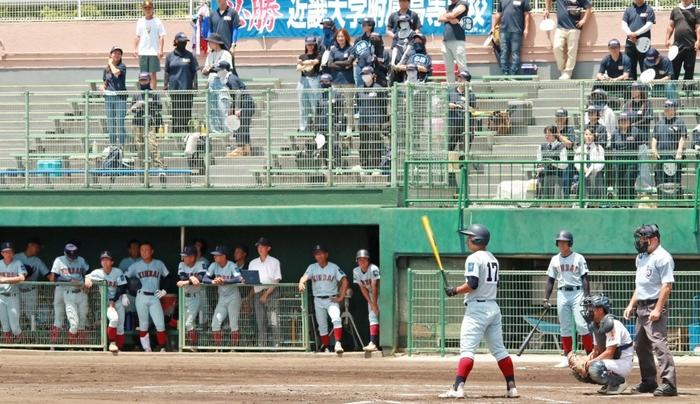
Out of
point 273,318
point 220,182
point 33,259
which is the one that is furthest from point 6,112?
point 273,318

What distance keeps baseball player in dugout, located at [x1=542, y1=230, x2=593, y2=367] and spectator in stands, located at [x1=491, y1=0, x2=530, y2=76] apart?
7156 millimetres

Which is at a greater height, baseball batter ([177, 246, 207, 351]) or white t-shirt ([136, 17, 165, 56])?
white t-shirt ([136, 17, 165, 56])

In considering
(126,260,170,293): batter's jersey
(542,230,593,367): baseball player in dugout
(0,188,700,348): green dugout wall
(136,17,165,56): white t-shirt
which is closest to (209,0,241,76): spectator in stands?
(136,17,165,56): white t-shirt

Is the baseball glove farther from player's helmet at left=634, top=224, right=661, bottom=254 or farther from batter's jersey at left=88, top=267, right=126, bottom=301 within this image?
batter's jersey at left=88, top=267, right=126, bottom=301

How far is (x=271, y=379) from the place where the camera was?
14.4 meters

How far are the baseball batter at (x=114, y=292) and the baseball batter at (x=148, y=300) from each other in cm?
22

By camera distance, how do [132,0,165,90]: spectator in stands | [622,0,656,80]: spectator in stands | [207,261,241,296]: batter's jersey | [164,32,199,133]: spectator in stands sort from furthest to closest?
[132,0,165,90]: spectator in stands < [622,0,656,80]: spectator in stands < [164,32,199,133]: spectator in stands < [207,261,241,296]: batter's jersey

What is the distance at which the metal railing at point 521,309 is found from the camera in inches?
649

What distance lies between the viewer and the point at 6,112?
18.9m

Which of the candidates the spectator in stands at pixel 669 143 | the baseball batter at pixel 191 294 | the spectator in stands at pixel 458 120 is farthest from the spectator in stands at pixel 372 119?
the spectator in stands at pixel 669 143

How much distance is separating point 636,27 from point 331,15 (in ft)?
21.4

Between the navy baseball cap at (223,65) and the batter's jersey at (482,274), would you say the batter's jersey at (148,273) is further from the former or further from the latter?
the batter's jersey at (482,274)

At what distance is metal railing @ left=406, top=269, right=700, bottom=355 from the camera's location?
54.1 ft

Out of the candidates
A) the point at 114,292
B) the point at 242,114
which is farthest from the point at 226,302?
the point at 242,114
